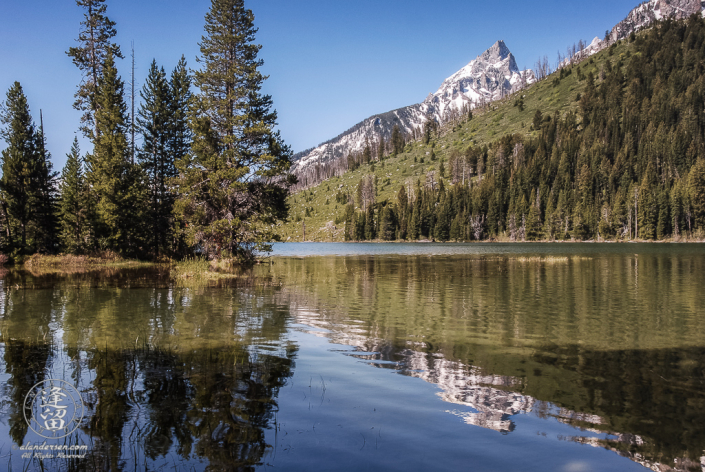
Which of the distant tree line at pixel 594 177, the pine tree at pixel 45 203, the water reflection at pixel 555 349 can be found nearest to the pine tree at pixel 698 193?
the distant tree line at pixel 594 177

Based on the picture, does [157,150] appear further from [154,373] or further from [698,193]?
[698,193]

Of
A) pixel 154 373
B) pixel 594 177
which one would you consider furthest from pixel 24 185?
pixel 594 177

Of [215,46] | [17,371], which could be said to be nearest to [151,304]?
[17,371]

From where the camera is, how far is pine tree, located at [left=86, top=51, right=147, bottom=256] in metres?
40.7

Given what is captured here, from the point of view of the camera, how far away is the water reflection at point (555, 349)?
22.4ft

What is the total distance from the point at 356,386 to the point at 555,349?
641 cm

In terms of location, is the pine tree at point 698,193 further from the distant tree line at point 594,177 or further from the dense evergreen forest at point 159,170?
the dense evergreen forest at point 159,170

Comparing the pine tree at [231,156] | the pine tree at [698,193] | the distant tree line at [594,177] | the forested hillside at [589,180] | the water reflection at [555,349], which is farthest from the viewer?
the forested hillside at [589,180]

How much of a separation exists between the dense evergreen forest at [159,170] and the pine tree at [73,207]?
11 centimetres

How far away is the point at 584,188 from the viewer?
461ft

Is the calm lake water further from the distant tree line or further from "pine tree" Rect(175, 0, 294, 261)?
the distant tree line

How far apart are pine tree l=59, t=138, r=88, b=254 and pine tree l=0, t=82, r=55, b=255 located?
206 cm

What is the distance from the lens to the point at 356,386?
845cm

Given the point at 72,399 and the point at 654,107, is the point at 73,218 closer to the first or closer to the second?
the point at 72,399
